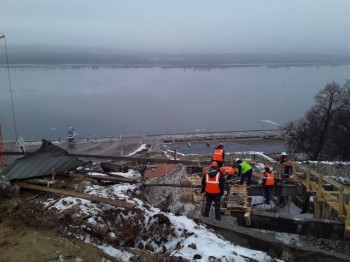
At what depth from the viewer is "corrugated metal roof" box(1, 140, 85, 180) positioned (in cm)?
744

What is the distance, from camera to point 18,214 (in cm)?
618

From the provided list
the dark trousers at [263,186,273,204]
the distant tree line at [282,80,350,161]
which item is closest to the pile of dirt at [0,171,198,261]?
the dark trousers at [263,186,273,204]

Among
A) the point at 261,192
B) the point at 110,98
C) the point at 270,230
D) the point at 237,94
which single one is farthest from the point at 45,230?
the point at 237,94

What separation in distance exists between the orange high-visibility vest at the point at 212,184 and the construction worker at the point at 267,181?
3677 mm

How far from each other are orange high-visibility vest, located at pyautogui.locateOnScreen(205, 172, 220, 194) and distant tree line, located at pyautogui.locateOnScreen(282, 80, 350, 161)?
84.2 ft

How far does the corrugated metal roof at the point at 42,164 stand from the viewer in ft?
24.4

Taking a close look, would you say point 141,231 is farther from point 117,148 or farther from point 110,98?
point 110,98

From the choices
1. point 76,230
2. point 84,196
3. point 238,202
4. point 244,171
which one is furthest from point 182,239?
point 244,171

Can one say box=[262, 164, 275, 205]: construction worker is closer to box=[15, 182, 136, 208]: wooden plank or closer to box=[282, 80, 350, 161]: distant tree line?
box=[15, 182, 136, 208]: wooden plank

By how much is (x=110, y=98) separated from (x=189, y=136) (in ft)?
123

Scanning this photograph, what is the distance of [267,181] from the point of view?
39.3 ft

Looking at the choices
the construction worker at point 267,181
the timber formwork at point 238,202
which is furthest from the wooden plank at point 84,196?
the construction worker at point 267,181

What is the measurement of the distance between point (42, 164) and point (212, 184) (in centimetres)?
371

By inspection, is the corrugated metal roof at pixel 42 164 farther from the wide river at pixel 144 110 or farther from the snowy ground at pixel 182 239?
the wide river at pixel 144 110
